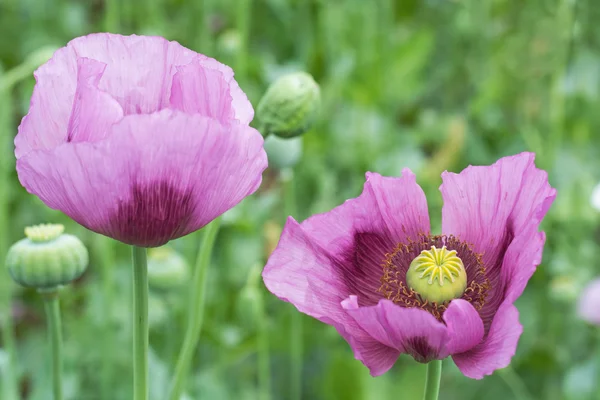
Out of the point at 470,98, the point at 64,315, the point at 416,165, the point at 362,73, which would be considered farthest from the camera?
the point at 470,98

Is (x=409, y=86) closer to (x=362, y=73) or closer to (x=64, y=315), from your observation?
(x=362, y=73)

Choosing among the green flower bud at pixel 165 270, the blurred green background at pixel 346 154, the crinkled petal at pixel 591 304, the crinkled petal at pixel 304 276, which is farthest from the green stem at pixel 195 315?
the crinkled petal at pixel 591 304

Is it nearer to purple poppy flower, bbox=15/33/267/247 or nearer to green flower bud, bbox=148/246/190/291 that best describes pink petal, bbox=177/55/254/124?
purple poppy flower, bbox=15/33/267/247

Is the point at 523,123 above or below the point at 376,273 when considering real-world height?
above

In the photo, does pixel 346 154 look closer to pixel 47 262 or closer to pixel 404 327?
pixel 47 262

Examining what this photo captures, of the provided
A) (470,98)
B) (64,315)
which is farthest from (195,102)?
(470,98)

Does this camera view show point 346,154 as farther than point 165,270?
Yes

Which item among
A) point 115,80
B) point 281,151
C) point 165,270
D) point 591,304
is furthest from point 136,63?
point 591,304
